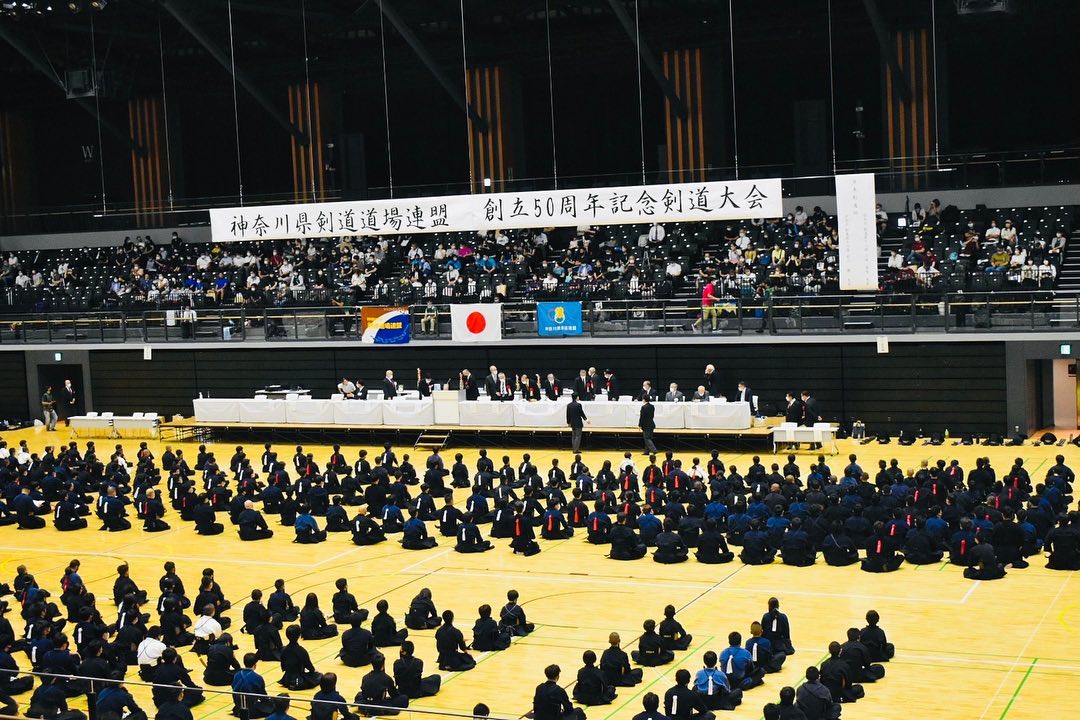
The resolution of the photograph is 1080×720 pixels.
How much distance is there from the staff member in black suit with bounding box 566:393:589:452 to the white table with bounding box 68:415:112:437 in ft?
52.0

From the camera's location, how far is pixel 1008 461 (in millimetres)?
29344

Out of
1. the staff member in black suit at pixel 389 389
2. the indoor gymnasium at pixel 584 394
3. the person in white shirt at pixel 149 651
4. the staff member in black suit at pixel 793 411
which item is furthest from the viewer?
the staff member in black suit at pixel 389 389

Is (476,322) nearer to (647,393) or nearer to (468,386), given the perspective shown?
(468,386)

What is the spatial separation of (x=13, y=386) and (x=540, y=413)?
20.7 m

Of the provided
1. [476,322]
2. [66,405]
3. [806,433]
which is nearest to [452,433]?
[476,322]

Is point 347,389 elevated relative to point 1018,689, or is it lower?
elevated

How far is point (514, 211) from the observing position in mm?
30688

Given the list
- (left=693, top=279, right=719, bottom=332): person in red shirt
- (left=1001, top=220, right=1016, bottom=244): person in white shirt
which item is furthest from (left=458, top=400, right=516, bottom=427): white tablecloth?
(left=1001, top=220, right=1016, bottom=244): person in white shirt

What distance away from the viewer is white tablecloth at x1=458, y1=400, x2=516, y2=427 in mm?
35031

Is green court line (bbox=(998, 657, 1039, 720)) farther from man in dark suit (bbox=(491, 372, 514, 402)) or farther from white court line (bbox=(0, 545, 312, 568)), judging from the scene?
man in dark suit (bbox=(491, 372, 514, 402))

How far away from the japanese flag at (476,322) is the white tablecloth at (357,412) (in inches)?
119

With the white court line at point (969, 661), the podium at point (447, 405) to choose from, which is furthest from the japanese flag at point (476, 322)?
the white court line at point (969, 661)

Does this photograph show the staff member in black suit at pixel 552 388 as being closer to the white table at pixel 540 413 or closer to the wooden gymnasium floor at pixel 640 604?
the white table at pixel 540 413

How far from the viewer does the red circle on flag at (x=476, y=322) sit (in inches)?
1432
